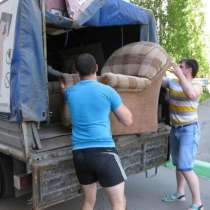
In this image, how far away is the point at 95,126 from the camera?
10.6ft

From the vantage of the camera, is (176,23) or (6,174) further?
(176,23)

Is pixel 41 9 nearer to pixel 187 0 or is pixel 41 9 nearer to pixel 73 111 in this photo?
pixel 73 111

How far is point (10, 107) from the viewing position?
3.54 m

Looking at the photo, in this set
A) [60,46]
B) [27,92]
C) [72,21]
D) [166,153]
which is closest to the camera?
[27,92]

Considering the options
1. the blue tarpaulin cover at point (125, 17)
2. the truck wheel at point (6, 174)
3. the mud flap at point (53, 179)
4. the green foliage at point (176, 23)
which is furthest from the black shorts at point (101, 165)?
the green foliage at point (176, 23)

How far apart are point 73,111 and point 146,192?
2.37 m

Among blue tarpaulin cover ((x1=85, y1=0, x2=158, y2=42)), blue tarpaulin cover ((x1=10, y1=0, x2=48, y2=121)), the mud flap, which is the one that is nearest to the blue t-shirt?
the mud flap

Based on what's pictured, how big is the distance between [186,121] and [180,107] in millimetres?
172

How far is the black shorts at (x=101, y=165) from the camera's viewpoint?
127 inches

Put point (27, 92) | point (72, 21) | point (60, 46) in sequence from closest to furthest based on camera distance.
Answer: point (27, 92) < point (72, 21) < point (60, 46)

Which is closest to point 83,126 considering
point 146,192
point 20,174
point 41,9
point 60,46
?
point 20,174

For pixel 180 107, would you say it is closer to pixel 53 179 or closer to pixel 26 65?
pixel 53 179

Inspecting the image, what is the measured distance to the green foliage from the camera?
14.6 metres

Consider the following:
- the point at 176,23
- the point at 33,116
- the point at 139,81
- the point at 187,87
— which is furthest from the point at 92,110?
the point at 176,23
